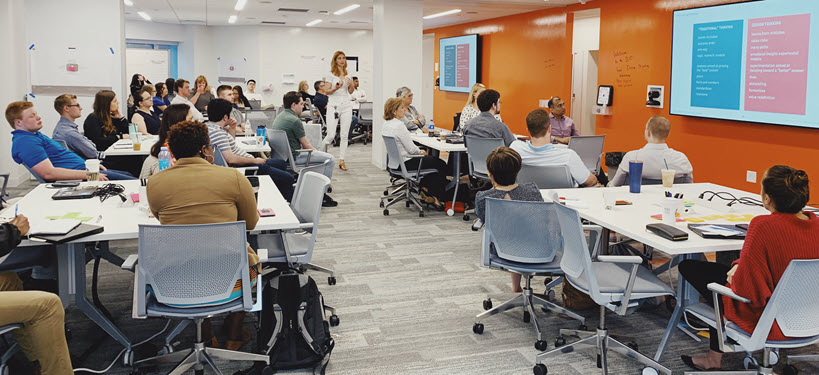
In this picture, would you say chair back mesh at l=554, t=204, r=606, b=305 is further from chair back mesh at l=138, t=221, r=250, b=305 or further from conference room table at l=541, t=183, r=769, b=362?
chair back mesh at l=138, t=221, r=250, b=305

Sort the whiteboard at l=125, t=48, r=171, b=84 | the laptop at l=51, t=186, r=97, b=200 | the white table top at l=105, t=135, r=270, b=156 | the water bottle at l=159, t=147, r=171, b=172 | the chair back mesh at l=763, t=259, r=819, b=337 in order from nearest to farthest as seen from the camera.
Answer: the chair back mesh at l=763, t=259, r=819, b=337 → the laptop at l=51, t=186, r=97, b=200 → the water bottle at l=159, t=147, r=171, b=172 → the white table top at l=105, t=135, r=270, b=156 → the whiteboard at l=125, t=48, r=171, b=84

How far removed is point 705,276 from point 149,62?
19.7m

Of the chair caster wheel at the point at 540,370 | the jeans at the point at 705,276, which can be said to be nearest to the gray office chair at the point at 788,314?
the jeans at the point at 705,276

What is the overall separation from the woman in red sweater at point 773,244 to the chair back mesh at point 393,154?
4.29m

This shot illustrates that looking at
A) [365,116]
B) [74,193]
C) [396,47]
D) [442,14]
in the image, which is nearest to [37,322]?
[74,193]

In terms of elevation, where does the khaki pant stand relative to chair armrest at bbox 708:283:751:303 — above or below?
below

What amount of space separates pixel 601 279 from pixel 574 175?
5.35 ft

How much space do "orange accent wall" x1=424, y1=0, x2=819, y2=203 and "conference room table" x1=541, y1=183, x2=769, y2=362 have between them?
9.11ft

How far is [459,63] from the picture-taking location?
15102 mm

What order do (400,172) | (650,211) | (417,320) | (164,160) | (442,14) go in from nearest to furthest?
(650,211)
(417,320)
(164,160)
(400,172)
(442,14)

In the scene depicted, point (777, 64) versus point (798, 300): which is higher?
point (777, 64)

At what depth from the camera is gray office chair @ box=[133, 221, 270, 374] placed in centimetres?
277

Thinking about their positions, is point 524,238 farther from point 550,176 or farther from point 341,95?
point 341,95

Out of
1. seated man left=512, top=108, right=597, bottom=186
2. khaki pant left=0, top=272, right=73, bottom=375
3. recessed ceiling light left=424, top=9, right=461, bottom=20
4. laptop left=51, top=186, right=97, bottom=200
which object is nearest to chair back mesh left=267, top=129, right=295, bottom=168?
laptop left=51, top=186, right=97, bottom=200
